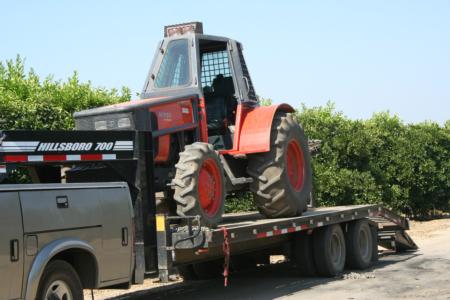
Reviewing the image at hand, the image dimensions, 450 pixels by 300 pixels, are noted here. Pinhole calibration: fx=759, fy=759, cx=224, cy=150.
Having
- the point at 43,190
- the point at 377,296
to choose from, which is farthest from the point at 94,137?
the point at 377,296

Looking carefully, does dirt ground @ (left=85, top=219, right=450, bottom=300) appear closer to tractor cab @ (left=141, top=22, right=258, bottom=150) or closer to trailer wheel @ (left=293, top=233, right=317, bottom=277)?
trailer wheel @ (left=293, top=233, right=317, bottom=277)

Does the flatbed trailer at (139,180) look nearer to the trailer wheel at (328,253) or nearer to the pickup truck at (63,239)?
the pickup truck at (63,239)

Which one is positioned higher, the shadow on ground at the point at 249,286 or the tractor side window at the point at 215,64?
the tractor side window at the point at 215,64

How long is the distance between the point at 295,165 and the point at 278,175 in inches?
48.3

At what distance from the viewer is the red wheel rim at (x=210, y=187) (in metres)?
10.1

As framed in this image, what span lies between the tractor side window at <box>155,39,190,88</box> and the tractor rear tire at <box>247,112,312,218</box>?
1627 millimetres

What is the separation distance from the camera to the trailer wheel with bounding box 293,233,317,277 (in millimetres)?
12695

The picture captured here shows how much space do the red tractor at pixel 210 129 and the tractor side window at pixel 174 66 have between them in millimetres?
16

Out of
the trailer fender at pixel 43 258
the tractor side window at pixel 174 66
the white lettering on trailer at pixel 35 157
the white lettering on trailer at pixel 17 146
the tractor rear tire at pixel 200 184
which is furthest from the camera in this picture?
the tractor side window at pixel 174 66

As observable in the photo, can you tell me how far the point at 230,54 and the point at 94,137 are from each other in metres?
4.26

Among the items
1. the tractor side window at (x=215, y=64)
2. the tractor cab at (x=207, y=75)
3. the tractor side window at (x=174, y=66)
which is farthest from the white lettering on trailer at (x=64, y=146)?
the tractor side window at (x=215, y=64)

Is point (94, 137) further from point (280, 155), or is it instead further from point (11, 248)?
point (280, 155)

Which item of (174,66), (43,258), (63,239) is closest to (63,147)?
(63,239)

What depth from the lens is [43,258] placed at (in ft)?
24.0
